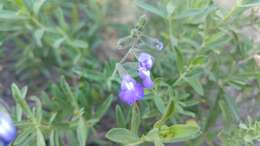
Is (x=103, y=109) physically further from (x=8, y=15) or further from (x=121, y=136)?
(x=8, y=15)

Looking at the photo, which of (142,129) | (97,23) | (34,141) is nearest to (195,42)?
(142,129)

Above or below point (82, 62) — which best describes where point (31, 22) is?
above

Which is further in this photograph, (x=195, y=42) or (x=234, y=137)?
(x=195, y=42)

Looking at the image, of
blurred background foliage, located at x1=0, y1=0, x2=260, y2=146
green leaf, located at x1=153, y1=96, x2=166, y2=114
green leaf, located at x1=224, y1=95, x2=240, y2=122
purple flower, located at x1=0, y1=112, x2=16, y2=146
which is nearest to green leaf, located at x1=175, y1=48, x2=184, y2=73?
blurred background foliage, located at x1=0, y1=0, x2=260, y2=146

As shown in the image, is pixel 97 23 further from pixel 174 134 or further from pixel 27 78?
pixel 174 134

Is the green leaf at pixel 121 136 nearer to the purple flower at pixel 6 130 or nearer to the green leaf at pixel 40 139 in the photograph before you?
the green leaf at pixel 40 139

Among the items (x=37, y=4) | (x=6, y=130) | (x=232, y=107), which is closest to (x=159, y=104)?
(x=232, y=107)
